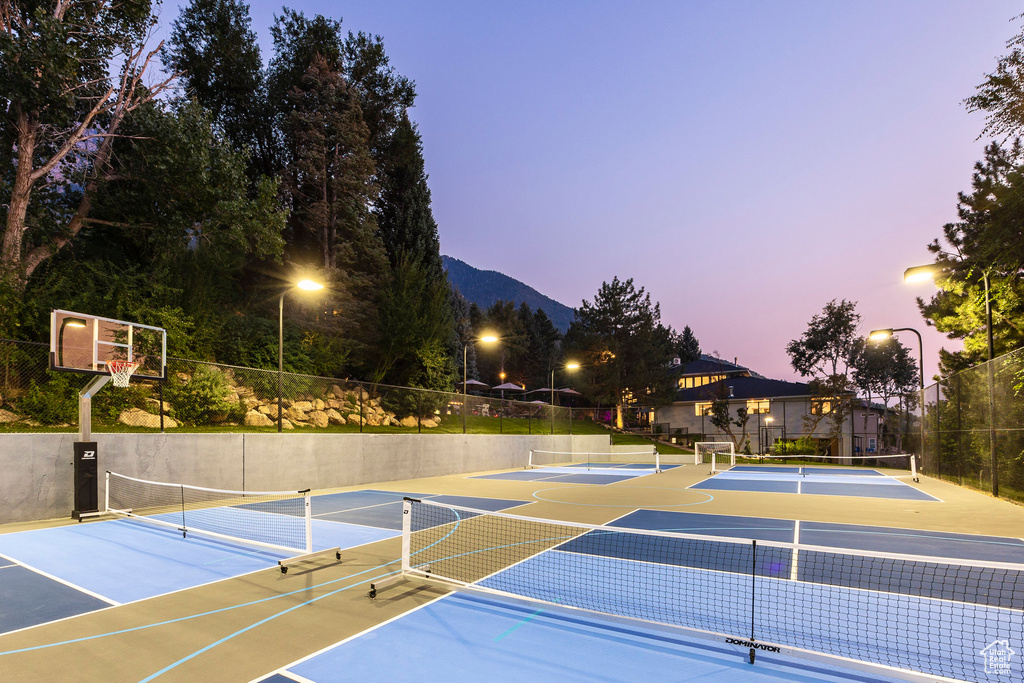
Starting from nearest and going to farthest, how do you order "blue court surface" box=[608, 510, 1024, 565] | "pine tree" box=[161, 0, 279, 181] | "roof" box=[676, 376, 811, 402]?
1. "blue court surface" box=[608, 510, 1024, 565]
2. "pine tree" box=[161, 0, 279, 181]
3. "roof" box=[676, 376, 811, 402]

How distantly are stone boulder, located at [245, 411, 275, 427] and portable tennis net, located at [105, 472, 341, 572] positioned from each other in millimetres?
3043

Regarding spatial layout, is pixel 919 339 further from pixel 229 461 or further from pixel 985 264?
pixel 229 461

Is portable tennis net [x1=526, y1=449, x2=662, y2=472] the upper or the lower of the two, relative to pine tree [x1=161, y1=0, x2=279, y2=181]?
lower

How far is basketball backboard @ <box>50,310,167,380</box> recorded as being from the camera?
1029 centimetres

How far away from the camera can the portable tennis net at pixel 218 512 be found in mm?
8812

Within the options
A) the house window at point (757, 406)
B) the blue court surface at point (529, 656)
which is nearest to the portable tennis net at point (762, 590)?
the blue court surface at point (529, 656)

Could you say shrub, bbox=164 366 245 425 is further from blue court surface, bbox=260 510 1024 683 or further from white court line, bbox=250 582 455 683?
white court line, bbox=250 582 455 683

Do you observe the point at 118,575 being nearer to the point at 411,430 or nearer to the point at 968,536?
the point at 968,536

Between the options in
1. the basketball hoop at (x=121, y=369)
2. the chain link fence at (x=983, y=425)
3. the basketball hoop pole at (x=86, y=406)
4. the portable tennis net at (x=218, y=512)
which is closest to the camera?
the portable tennis net at (x=218, y=512)

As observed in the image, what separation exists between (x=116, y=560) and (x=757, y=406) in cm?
5074

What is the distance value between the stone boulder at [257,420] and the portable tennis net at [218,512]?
3.04 metres

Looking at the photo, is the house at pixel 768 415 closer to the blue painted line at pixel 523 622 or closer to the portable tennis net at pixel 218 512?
the portable tennis net at pixel 218 512

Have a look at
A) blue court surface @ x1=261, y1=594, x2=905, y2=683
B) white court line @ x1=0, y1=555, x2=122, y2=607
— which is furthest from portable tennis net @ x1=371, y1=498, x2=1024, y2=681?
white court line @ x1=0, y1=555, x2=122, y2=607

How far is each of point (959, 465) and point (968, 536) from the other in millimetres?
11175
